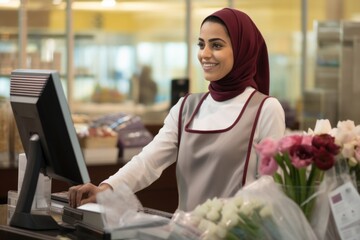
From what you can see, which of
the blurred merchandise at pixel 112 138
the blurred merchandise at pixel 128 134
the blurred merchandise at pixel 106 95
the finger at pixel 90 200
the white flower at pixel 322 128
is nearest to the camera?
the white flower at pixel 322 128

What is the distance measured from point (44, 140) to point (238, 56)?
0.82 m

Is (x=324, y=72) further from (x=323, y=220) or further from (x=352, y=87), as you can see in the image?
(x=323, y=220)

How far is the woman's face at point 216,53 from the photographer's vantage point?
3.22 metres

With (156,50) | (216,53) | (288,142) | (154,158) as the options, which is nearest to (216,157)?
(154,158)

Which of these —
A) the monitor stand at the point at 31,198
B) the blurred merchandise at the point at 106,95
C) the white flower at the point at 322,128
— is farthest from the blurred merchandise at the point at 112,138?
the white flower at the point at 322,128

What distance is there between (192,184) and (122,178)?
27 centimetres

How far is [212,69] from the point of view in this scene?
322cm

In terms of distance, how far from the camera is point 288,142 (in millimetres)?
2562

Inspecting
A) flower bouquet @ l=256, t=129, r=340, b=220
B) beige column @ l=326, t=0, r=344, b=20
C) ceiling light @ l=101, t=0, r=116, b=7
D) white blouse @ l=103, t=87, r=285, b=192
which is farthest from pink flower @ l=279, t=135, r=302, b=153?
beige column @ l=326, t=0, r=344, b=20

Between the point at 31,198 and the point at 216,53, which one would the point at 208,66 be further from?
the point at 31,198

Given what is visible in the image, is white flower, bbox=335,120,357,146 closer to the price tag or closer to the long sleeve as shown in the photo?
the price tag

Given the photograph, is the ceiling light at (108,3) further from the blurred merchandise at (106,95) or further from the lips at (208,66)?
the lips at (208,66)

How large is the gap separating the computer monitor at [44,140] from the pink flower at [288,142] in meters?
0.69

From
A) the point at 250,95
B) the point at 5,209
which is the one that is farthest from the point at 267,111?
the point at 5,209
